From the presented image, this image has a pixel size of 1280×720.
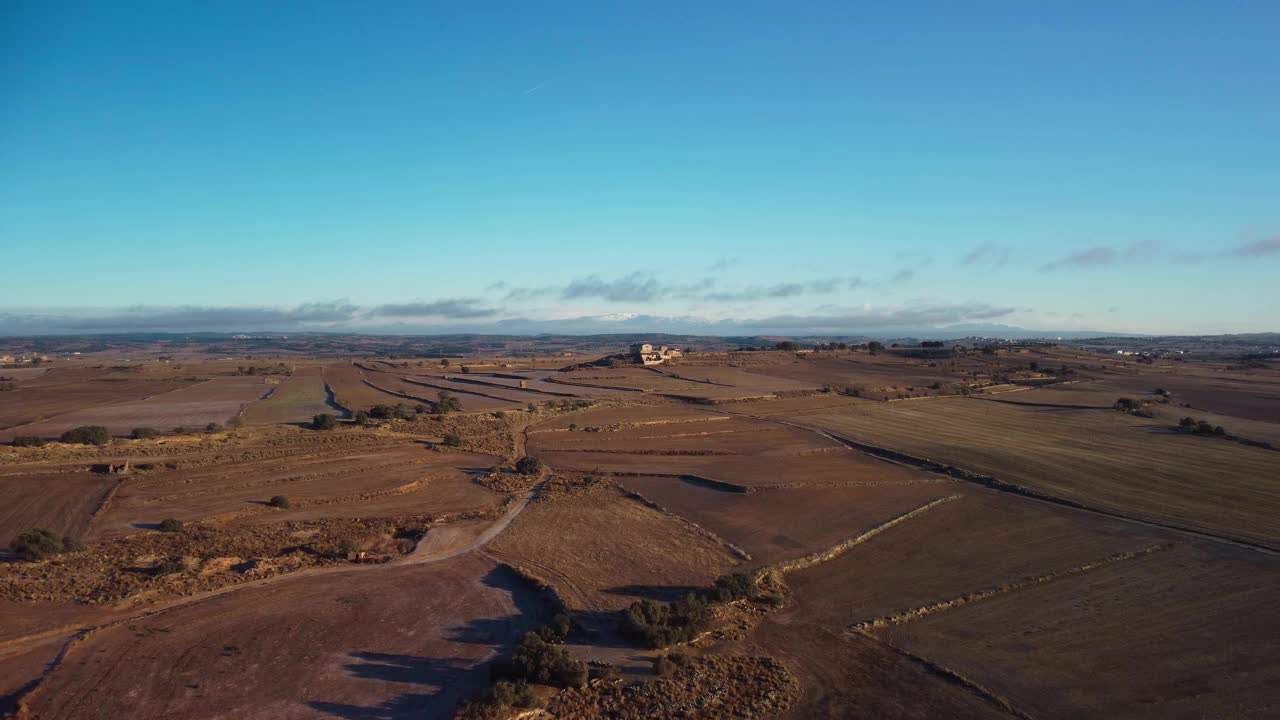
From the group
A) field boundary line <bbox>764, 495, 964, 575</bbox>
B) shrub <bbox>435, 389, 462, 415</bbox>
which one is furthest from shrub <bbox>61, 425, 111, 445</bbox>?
field boundary line <bbox>764, 495, 964, 575</bbox>

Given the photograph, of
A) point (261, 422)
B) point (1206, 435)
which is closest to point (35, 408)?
point (261, 422)

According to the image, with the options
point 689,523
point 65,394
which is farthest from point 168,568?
point 65,394

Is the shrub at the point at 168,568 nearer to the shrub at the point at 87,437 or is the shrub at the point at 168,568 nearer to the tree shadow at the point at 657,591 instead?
the tree shadow at the point at 657,591

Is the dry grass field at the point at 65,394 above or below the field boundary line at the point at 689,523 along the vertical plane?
above

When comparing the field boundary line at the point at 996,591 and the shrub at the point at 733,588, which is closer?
the field boundary line at the point at 996,591

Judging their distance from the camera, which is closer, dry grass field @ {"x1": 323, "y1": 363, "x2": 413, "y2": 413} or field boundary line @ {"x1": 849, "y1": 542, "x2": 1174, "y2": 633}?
field boundary line @ {"x1": 849, "y1": 542, "x2": 1174, "y2": 633}

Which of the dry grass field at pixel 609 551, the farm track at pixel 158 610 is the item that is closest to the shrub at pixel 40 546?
the farm track at pixel 158 610

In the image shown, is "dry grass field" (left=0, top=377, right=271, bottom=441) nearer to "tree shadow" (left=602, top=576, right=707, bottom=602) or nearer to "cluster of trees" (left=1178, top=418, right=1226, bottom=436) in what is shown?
"tree shadow" (left=602, top=576, right=707, bottom=602)
